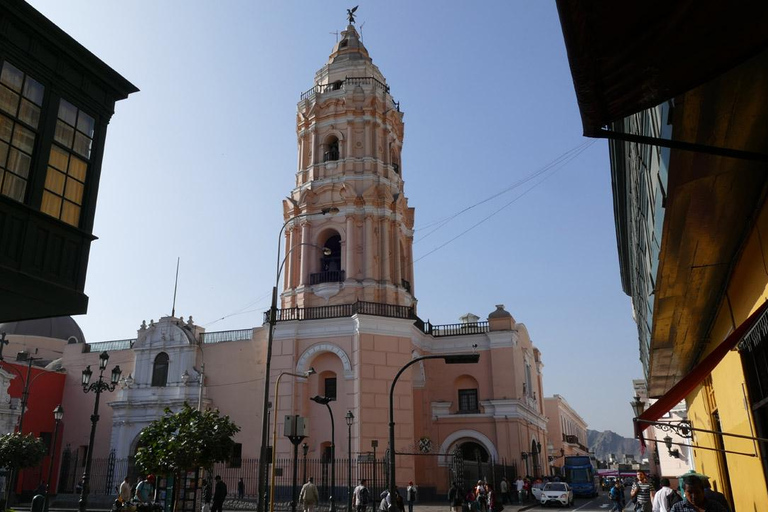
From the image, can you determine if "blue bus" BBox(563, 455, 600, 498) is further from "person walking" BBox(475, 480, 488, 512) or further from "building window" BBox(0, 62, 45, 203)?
"building window" BBox(0, 62, 45, 203)

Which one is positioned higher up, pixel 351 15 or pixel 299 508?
pixel 351 15

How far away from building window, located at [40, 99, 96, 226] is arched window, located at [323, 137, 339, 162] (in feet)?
85.6

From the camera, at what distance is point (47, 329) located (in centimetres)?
5169

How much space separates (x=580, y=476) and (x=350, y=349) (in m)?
19.1

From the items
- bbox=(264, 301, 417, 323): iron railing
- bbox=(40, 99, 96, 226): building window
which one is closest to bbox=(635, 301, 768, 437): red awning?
bbox=(40, 99, 96, 226): building window

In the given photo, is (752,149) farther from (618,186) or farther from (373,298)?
(373,298)

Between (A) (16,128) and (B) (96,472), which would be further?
(B) (96,472)

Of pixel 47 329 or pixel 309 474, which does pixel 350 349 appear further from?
pixel 47 329

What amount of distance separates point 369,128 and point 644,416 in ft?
103

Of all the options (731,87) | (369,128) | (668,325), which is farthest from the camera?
(369,128)

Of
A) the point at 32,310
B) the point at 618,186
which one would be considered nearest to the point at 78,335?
the point at 32,310

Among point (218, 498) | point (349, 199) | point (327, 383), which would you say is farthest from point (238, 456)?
point (349, 199)

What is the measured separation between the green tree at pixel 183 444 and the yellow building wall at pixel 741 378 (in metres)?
14.0

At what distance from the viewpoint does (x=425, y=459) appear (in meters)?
33.3
